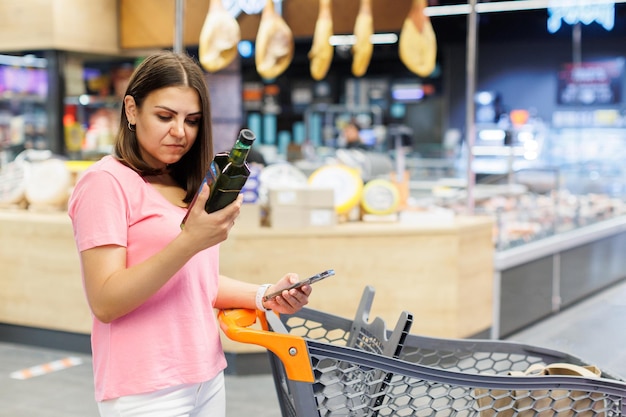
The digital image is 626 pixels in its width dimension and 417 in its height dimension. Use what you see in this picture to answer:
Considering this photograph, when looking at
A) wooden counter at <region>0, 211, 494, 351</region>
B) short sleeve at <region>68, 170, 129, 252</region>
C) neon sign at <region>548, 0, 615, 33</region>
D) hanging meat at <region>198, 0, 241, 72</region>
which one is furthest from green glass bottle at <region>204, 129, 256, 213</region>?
neon sign at <region>548, 0, 615, 33</region>

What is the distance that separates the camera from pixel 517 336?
5.87m

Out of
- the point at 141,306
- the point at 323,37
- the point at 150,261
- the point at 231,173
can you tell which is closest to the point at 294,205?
the point at 323,37

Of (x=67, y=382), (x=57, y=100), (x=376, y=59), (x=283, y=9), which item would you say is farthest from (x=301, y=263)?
(x=376, y=59)

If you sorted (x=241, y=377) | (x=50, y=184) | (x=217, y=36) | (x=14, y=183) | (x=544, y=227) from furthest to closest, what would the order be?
(x=544, y=227)
(x=217, y=36)
(x=14, y=183)
(x=50, y=184)
(x=241, y=377)

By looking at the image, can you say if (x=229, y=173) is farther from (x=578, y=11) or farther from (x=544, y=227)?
(x=578, y=11)

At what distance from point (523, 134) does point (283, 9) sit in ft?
14.0

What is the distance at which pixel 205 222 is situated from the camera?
1535 mm

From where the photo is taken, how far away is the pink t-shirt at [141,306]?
168cm

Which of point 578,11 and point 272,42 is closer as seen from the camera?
point 272,42

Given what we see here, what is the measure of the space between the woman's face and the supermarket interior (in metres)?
0.06

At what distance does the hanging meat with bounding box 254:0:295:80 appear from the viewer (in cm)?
627

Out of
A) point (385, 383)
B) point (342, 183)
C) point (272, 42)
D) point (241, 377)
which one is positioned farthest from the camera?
point (272, 42)

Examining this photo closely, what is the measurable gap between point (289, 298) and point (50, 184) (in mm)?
4049

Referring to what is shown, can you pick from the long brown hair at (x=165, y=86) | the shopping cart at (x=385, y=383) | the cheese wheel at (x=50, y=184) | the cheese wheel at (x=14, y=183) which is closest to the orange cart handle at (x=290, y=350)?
the shopping cart at (x=385, y=383)
